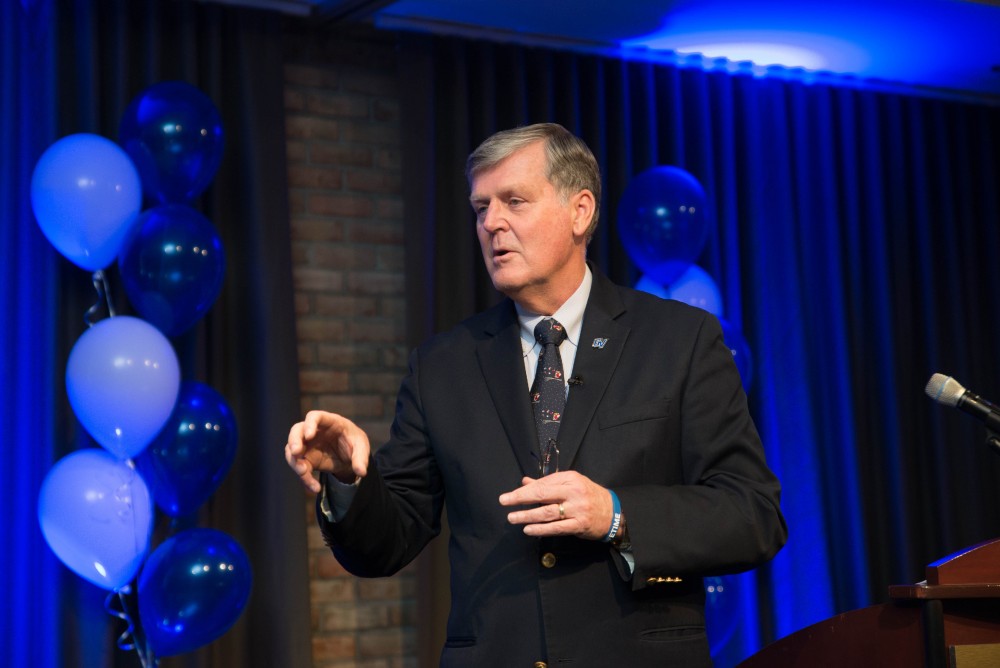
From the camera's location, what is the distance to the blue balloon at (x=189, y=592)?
142 inches

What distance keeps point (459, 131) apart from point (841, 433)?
7.27 feet

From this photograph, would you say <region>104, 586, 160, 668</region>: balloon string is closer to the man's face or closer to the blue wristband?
the man's face

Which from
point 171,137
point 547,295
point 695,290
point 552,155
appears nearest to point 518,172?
point 552,155

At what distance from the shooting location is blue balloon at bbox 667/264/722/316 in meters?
4.59

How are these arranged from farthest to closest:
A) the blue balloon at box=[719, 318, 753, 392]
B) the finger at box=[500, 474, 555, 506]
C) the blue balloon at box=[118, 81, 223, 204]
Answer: the blue balloon at box=[719, 318, 753, 392] → the blue balloon at box=[118, 81, 223, 204] → the finger at box=[500, 474, 555, 506]

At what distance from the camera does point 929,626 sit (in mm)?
1990

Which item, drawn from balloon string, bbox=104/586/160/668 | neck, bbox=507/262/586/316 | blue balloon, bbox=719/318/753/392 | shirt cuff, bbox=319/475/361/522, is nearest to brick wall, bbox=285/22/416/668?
balloon string, bbox=104/586/160/668

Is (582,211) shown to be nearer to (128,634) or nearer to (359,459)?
(359,459)

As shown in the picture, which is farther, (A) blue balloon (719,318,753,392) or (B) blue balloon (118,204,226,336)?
(A) blue balloon (719,318,753,392)

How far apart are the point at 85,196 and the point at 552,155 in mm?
1756

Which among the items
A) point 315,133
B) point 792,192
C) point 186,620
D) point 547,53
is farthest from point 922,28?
point 186,620

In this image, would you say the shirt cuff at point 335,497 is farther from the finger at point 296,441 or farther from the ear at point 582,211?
the ear at point 582,211

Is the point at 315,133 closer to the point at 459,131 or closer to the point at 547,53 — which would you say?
the point at 459,131

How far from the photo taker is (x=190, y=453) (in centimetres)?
369
